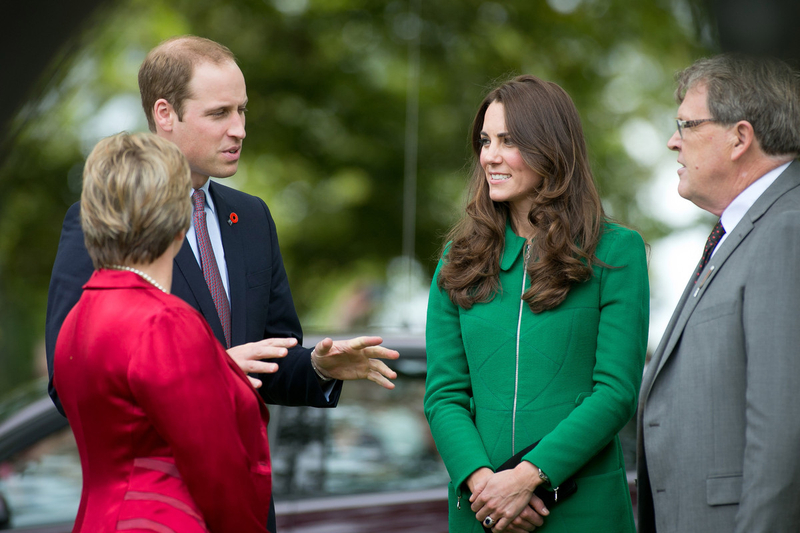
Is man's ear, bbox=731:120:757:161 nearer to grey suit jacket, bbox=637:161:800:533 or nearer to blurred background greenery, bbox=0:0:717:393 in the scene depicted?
grey suit jacket, bbox=637:161:800:533

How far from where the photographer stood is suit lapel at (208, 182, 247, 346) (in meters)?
2.52

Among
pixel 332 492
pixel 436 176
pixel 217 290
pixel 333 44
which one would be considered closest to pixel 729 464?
pixel 217 290

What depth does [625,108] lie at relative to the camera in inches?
363

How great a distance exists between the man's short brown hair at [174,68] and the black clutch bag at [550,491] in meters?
1.40

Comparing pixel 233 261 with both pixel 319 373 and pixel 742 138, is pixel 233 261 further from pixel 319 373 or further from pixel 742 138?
pixel 742 138

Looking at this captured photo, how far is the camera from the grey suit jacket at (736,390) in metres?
2.10

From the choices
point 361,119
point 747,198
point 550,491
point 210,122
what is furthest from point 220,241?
point 361,119

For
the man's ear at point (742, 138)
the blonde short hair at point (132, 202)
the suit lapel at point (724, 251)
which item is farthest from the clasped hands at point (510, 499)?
the blonde short hair at point (132, 202)

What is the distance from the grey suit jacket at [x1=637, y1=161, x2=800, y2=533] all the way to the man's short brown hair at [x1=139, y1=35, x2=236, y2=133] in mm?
1575

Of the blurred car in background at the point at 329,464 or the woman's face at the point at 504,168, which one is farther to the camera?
the blurred car in background at the point at 329,464

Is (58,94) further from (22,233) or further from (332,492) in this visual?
(332,492)

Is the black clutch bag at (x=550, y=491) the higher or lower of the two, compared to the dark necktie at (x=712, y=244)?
lower

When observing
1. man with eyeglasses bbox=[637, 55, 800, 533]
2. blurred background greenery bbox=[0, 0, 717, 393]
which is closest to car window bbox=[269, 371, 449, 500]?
man with eyeglasses bbox=[637, 55, 800, 533]

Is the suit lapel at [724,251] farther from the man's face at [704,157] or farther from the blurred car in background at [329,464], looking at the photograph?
the blurred car in background at [329,464]
